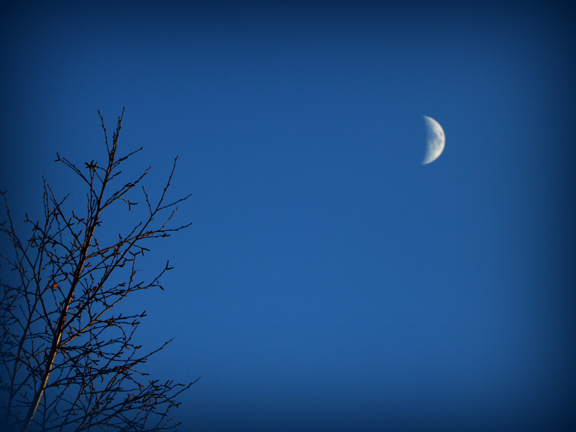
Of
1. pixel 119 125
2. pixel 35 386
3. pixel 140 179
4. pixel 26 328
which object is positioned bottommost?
pixel 35 386

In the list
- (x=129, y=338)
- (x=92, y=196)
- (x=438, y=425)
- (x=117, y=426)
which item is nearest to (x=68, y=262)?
(x=92, y=196)

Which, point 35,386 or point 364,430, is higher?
point 35,386

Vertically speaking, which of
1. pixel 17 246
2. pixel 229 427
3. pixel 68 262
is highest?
pixel 17 246

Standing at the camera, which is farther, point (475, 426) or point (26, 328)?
point (475, 426)

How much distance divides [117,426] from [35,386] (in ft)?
2.26

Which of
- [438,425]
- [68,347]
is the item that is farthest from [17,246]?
[438,425]

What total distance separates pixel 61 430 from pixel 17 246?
4.92 feet

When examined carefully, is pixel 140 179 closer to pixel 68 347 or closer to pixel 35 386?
pixel 68 347

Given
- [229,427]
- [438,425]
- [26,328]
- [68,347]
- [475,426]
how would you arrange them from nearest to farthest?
[68,347] → [26,328] → [229,427] → [475,426] → [438,425]

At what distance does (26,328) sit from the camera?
255 centimetres

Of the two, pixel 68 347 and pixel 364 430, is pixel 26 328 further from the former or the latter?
pixel 364 430

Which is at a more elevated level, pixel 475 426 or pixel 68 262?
pixel 68 262

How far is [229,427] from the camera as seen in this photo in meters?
22.4

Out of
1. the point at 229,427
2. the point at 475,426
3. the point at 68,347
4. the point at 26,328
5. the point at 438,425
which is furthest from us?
the point at 438,425
